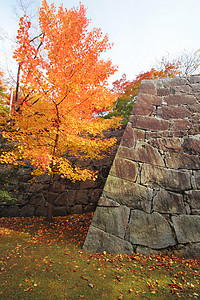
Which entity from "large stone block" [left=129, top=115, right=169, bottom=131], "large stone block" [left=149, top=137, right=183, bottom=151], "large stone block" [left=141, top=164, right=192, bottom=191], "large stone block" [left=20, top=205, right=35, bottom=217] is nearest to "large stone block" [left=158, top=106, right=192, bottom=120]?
"large stone block" [left=129, top=115, right=169, bottom=131]

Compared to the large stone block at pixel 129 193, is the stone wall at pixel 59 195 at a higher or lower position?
lower

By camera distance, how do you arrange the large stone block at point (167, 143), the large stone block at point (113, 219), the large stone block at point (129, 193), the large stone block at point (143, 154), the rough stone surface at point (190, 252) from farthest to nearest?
1. the large stone block at point (167, 143)
2. the large stone block at point (143, 154)
3. the large stone block at point (129, 193)
4. the large stone block at point (113, 219)
5. the rough stone surface at point (190, 252)

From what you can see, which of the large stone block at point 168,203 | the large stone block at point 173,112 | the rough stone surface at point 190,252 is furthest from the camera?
the large stone block at point 173,112

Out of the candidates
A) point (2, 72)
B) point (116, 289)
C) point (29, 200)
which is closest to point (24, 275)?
point (116, 289)

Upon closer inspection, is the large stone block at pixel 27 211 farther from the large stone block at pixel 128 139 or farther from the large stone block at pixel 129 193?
the large stone block at pixel 128 139

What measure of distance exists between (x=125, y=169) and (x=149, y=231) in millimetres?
1676

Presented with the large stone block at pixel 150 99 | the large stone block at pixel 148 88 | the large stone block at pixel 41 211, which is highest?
the large stone block at pixel 148 88

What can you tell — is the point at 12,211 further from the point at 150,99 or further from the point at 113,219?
the point at 150,99

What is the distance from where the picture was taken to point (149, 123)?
5.53m

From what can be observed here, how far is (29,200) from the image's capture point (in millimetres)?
7191

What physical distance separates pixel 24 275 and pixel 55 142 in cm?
355

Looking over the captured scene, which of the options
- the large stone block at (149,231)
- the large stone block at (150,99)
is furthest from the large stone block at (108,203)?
the large stone block at (150,99)

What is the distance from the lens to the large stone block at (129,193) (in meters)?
4.18

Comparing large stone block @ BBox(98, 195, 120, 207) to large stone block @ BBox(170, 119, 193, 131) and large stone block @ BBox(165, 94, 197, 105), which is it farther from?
large stone block @ BBox(165, 94, 197, 105)
